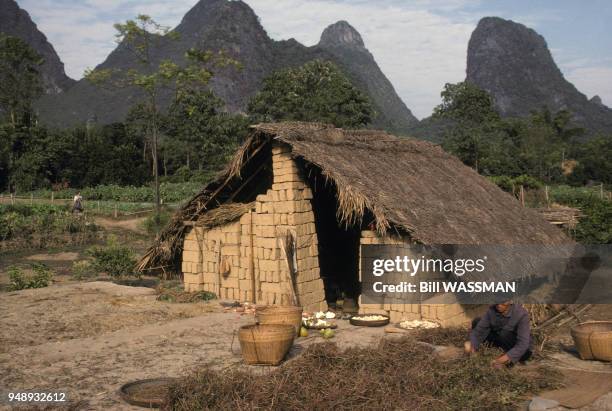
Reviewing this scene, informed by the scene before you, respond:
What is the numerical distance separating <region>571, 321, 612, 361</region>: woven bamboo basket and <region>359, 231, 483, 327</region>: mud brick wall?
196 centimetres

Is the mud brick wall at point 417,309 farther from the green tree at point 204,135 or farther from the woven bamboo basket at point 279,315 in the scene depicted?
the green tree at point 204,135

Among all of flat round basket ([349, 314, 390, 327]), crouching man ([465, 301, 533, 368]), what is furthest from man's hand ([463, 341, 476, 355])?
flat round basket ([349, 314, 390, 327])

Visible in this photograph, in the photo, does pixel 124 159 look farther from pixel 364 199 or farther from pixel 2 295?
pixel 364 199

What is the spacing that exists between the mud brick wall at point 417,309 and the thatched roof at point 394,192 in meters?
0.32

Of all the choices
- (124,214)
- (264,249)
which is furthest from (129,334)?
(124,214)

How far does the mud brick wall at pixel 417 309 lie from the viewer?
9102mm

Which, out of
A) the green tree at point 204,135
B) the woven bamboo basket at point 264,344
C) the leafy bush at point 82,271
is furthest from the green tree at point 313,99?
the woven bamboo basket at point 264,344

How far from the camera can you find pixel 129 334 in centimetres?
914

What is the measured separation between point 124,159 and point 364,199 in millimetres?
38139

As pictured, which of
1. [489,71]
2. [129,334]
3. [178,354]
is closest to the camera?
[178,354]

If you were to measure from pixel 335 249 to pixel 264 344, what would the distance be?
6757 millimetres

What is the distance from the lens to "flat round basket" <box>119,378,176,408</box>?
19.3 feet

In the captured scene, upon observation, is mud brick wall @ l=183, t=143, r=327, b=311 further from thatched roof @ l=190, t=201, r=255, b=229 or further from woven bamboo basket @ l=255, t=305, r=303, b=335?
woven bamboo basket @ l=255, t=305, r=303, b=335

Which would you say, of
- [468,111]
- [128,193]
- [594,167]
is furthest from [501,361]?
[594,167]
